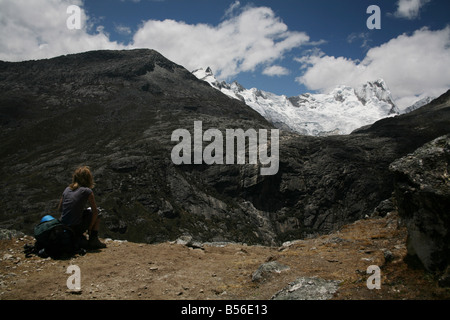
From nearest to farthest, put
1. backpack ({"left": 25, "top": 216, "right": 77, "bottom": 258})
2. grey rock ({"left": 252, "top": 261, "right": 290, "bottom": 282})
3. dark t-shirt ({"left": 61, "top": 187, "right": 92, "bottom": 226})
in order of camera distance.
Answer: grey rock ({"left": 252, "top": 261, "right": 290, "bottom": 282})
backpack ({"left": 25, "top": 216, "right": 77, "bottom": 258})
dark t-shirt ({"left": 61, "top": 187, "right": 92, "bottom": 226})

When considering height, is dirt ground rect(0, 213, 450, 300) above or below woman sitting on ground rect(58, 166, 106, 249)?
below

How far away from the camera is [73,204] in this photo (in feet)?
39.8

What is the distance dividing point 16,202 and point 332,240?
167 m

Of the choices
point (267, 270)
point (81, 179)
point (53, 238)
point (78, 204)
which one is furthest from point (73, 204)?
point (267, 270)

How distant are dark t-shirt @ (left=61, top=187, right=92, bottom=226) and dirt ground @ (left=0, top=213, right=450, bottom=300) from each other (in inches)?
61.9

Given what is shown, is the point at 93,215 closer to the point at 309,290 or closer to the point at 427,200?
the point at 309,290

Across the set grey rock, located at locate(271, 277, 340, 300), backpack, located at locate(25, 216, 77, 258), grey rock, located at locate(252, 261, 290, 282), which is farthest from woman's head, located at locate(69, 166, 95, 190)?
grey rock, located at locate(271, 277, 340, 300)

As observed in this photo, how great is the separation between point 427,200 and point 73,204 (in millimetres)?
11992

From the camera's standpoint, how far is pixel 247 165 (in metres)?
199

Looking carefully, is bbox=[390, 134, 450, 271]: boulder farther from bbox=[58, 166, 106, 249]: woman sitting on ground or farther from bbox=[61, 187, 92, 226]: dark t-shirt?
bbox=[61, 187, 92, 226]: dark t-shirt

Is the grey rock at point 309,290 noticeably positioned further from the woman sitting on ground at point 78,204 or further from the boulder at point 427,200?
the woman sitting on ground at point 78,204

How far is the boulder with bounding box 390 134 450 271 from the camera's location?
8289mm
